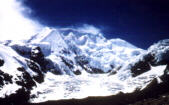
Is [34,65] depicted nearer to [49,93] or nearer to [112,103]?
[49,93]

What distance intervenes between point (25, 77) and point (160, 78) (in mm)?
63131

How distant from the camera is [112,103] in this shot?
3282 inches

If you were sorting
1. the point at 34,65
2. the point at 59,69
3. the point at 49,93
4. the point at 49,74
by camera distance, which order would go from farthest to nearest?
the point at 59,69, the point at 49,74, the point at 34,65, the point at 49,93

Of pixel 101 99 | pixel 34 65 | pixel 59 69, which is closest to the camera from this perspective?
pixel 101 99

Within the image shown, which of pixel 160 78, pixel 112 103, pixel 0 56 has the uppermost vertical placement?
pixel 0 56

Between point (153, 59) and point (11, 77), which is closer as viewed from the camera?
point (11, 77)

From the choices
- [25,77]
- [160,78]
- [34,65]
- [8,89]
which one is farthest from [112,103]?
[34,65]

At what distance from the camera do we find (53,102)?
85438mm

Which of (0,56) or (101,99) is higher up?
(0,56)

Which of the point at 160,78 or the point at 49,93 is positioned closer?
the point at 160,78

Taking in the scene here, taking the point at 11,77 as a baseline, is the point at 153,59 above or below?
above

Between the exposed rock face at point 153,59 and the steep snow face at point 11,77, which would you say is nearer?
the steep snow face at point 11,77

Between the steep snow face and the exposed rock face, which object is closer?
the steep snow face

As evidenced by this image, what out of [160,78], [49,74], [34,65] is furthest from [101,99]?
[49,74]
